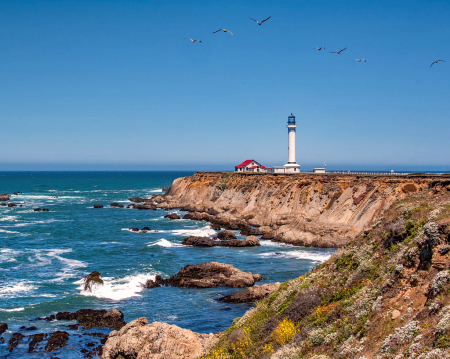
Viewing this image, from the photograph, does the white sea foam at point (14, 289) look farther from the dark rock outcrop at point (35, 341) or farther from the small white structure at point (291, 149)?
the small white structure at point (291, 149)

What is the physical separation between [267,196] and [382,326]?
185 feet

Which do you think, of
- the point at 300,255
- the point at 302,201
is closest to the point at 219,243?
the point at 300,255

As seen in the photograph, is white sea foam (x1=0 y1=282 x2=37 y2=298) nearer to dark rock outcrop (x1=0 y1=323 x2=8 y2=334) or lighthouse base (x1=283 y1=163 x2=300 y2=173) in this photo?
dark rock outcrop (x1=0 y1=323 x2=8 y2=334)

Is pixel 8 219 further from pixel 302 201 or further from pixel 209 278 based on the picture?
pixel 209 278

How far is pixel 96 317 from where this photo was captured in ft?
80.5

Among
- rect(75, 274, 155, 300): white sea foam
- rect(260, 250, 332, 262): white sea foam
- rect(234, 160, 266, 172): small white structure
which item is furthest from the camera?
rect(234, 160, 266, 172): small white structure

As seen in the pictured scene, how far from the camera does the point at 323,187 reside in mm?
58719

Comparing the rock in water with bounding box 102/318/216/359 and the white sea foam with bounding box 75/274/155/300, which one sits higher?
the rock in water with bounding box 102/318/216/359

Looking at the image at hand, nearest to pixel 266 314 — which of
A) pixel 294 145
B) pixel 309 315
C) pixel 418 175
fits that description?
pixel 309 315

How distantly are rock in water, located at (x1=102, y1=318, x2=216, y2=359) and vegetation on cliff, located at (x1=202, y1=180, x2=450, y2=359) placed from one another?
314 cm

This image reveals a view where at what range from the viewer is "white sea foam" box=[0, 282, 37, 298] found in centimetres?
2861

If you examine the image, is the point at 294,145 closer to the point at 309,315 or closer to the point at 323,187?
the point at 323,187

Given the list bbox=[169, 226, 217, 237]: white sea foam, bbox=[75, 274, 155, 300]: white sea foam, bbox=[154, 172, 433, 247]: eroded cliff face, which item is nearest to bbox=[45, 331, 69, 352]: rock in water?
bbox=[75, 274, 155, 300]: white sea foam

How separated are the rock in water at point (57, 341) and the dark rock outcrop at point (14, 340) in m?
1.57
